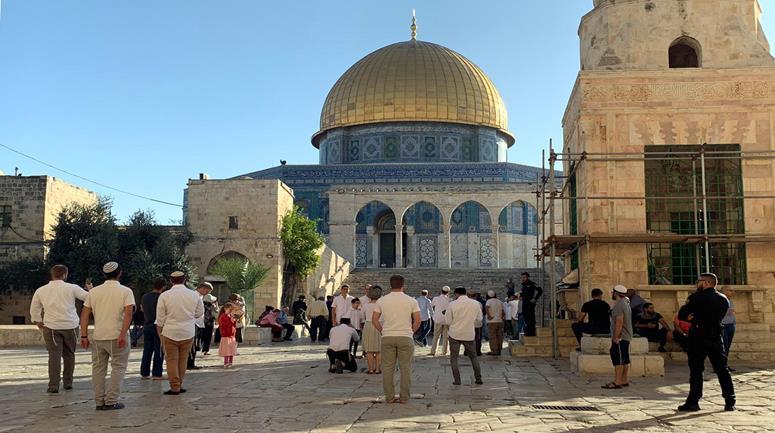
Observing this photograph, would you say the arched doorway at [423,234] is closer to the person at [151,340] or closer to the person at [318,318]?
the person at [318,318]

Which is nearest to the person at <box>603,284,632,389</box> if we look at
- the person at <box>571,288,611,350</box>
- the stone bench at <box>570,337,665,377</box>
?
the stone bench at <box>570,337,665,377</box>

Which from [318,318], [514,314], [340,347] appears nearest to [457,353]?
[340,347]

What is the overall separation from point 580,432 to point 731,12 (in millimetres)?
10176

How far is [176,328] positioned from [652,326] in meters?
6.93

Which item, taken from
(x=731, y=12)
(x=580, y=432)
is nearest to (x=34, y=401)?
(x=580, y=432)

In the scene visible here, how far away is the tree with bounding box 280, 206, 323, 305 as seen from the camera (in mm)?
25672

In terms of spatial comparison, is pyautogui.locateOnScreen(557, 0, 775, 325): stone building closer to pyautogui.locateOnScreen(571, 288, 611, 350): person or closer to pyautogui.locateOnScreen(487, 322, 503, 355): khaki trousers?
pyautogui.locateOnScreen(487, 322, 503, 355): khaki trousers

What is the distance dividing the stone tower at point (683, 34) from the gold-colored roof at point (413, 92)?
24.7 m

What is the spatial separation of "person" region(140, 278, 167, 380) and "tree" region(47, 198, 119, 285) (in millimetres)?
14288

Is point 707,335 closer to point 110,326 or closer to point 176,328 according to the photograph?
point 176,328

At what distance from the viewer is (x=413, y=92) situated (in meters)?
39.1

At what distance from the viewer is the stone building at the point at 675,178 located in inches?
507

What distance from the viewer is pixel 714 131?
13133 mm

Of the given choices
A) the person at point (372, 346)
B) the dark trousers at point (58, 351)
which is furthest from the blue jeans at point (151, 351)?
the person at point (372, 346)
